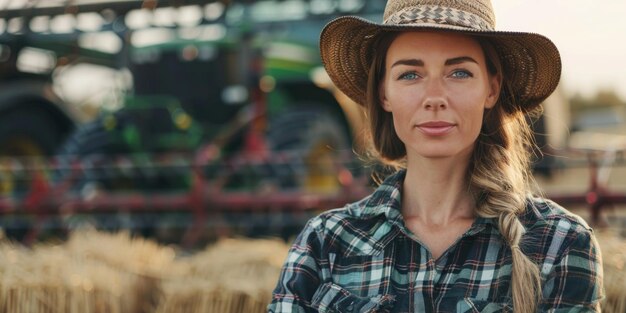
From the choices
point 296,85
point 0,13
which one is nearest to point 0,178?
point 0,13

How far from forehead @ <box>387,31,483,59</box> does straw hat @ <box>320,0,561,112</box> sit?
1.3 inches

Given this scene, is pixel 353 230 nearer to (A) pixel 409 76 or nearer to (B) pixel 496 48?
(A) pixel 409 76

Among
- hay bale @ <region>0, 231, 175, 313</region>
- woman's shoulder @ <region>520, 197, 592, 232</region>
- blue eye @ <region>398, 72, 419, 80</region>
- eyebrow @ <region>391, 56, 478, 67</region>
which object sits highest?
eyebrow @ <region>391, 56, 478, 67</region>

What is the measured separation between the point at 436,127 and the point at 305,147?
5457mm

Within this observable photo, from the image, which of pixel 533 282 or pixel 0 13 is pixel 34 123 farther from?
pixel 533 282

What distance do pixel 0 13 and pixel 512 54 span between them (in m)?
6.96

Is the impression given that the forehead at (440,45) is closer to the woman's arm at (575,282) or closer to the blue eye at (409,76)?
the blue eye at (409,76)

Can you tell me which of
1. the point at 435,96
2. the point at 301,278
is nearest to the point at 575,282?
the point at 435,96

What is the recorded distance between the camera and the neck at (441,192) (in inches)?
72.6

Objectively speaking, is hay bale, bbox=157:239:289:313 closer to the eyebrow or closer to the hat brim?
the hat brim

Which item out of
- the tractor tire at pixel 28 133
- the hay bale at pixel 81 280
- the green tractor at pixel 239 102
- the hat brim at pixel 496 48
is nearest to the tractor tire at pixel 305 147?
the green tractor at pixel 239 102

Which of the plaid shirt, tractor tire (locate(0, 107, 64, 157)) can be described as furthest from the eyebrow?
tractor tire (locate(0, 107, 64, 157))

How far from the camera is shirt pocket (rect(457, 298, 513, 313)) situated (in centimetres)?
168

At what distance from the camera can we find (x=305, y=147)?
23.6 feet
